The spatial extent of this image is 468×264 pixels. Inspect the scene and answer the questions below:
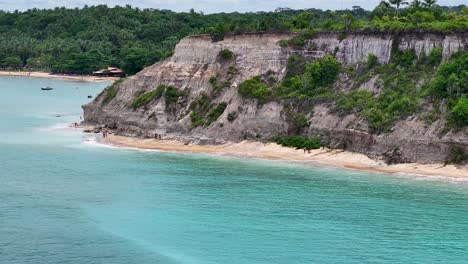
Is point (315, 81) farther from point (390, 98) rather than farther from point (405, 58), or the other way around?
point (390, 98)

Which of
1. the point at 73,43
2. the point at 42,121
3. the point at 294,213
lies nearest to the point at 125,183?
the point at 294,213

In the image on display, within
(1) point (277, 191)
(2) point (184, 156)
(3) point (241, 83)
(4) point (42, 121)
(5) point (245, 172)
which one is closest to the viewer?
(1) point (277, 191)

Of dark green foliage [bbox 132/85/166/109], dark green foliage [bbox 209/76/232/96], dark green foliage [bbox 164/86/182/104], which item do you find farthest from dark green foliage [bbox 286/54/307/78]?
dark green foliage [bbox 132/85/166/109]

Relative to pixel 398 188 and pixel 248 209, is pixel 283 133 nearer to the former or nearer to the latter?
pixel 398 188

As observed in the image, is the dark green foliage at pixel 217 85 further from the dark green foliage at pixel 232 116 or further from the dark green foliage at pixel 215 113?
the dark green foliage at pixel 232 116

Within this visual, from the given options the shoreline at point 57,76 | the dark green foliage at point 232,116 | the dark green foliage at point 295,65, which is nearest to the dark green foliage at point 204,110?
the dark green foliage at point 232,116

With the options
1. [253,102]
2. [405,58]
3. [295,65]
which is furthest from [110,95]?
[405,58]

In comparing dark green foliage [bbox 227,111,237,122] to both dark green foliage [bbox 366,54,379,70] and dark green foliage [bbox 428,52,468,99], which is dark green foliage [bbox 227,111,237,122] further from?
dark green foliage [bbox 428,52,468,99]
